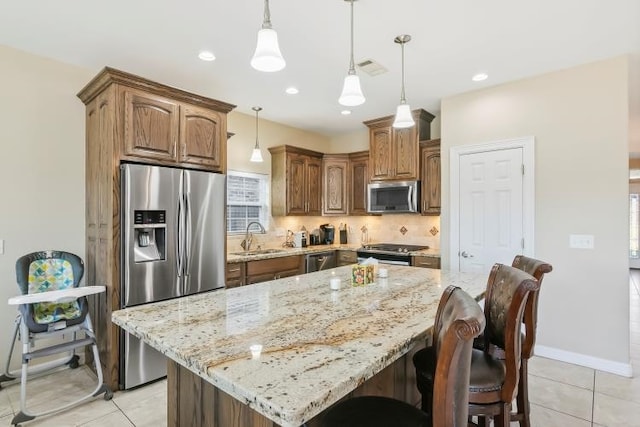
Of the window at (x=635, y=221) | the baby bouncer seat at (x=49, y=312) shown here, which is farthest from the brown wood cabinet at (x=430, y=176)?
the window at (x=635, y=221)

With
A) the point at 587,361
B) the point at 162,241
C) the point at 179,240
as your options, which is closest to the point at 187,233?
the point at 179,240

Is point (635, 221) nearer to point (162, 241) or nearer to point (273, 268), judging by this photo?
point (273, 268)

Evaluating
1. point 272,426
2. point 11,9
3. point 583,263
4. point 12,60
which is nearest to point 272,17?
point 11,9

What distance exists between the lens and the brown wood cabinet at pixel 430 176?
171 inches

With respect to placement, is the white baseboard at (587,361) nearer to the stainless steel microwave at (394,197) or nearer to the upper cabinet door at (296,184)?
the stainless steel microwave at (394,197)

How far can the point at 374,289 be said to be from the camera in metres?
2.09

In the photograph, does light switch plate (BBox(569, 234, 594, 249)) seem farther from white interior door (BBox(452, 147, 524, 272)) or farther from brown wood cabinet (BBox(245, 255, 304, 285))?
brown wood cabinet (BBox(245, 255, 304, 285))

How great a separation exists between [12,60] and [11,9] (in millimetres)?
684

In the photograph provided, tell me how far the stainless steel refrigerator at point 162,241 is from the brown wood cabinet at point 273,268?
61 cm

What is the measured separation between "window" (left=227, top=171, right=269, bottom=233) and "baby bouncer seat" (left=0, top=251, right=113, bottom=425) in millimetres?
1983

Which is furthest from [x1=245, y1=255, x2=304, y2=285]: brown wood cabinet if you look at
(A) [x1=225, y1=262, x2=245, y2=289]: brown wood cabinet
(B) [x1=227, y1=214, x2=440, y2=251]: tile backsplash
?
(B) [x1=227, y1=214, x2=440, y2=251]: tile backsplash

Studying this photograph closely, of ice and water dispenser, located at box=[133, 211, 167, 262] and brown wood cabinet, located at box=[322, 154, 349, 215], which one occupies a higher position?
brown wood cabinet, located at box=[322, 154, 349, 215]

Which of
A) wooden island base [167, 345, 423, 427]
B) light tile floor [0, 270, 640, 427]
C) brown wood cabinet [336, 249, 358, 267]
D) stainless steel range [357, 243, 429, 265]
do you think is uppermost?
stainless steel range [357, 243, 429, 265]

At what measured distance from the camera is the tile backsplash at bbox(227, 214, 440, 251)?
4.81 m
